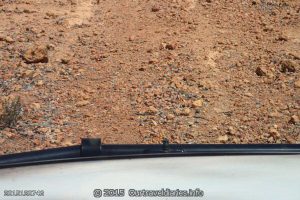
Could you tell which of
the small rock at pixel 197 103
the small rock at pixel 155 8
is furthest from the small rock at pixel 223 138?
the small rock at pixel 155 8

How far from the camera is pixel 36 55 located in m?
6.02

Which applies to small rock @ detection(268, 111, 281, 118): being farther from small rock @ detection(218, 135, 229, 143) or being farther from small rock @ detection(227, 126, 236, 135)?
small rock @ detection(218, 135, 229, 143)

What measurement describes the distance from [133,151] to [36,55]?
4593mm

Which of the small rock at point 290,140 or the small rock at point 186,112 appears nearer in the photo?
the small rock at point 290,140

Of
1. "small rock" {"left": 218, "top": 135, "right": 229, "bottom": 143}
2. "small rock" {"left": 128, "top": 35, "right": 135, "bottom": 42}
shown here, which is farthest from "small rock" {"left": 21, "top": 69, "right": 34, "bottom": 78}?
"small rock" {"left": 218, "top": 135, "right": 229, "bottom": 143}

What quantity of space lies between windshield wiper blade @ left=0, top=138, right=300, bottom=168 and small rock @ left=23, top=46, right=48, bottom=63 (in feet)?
14.6

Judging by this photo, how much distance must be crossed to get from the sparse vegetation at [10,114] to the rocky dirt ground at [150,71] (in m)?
0.07

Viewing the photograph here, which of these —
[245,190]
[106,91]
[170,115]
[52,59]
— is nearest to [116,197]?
[245,190]

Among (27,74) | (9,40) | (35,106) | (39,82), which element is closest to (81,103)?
(35,106)

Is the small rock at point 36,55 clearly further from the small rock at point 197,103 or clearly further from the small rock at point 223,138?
the small rock at point 223,138

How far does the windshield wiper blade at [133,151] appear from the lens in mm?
1627

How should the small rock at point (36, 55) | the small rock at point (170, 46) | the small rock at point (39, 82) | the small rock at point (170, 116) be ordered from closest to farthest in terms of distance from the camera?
the small rock at point (170, 116) → the small rock at point (39, 82) → the small rock at point (36, 55) → the small rock at point (170, 46)

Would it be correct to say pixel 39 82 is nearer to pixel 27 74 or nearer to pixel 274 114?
pixel 27 74

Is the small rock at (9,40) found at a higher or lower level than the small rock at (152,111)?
higher
